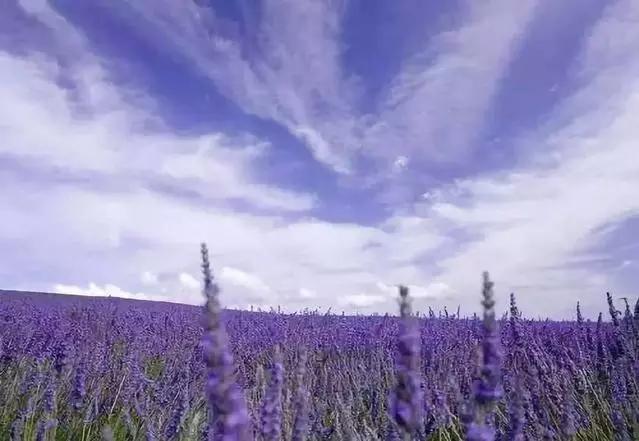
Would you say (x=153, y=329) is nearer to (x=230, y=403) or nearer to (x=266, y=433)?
(x=266, y=433)

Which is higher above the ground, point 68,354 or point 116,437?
point 68,354

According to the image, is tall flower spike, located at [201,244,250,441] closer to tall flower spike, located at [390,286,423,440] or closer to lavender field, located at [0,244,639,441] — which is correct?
lavender field, located at [0,244,639,441]

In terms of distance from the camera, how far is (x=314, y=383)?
5.46m

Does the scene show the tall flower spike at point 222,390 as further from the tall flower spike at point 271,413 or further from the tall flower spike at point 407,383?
the tall flower spike at point 271,413

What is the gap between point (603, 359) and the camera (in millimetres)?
5395

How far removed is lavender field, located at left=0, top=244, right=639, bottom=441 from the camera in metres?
1.25

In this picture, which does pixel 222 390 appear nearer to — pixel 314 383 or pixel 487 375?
pixel 487 375

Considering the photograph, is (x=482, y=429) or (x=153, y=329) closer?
(x=482, y=429)

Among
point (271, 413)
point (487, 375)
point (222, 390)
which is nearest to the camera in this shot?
point (222, 390)

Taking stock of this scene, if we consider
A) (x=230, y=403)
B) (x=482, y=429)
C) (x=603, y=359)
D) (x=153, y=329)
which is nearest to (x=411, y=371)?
(x=482, y=429)

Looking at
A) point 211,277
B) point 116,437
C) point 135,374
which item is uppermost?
point 211,277

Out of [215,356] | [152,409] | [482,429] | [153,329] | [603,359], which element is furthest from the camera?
[153,329]

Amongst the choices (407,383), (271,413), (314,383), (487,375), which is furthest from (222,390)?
(314,383)

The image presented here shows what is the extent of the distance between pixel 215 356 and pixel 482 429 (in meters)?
0.61
